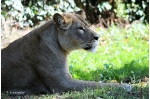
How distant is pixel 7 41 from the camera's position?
1009 centimetres

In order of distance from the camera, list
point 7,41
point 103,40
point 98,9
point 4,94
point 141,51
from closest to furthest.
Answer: point 4,94 < point 7,41 < point 141,51 < point 103,40 < point 98,9

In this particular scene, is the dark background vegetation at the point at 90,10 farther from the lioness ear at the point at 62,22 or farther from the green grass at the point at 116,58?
the lioness ear at the point at 62,22

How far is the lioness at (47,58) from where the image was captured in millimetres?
5551

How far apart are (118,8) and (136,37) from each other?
1512 millimetres

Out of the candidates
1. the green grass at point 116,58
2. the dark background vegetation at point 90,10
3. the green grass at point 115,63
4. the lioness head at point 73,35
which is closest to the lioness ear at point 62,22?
the lioness head at point 73,35

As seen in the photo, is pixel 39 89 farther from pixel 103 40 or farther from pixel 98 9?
pixel 98 9

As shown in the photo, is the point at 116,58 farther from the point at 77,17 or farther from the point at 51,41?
the point at 51,41

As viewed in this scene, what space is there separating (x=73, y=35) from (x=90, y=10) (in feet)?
26.3

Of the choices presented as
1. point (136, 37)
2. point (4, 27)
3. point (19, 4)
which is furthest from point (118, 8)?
point (4, 27)

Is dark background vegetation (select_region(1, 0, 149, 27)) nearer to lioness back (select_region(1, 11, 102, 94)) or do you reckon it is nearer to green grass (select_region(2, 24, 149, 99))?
green grass (select_region(2, 24, 149, 99))

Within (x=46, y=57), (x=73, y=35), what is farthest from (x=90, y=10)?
(x=46, y=57)

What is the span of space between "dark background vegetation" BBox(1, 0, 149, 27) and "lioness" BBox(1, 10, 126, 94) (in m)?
5.63

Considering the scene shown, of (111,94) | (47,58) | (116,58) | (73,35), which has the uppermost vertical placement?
(73,35)

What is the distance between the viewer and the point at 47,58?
564 cm
